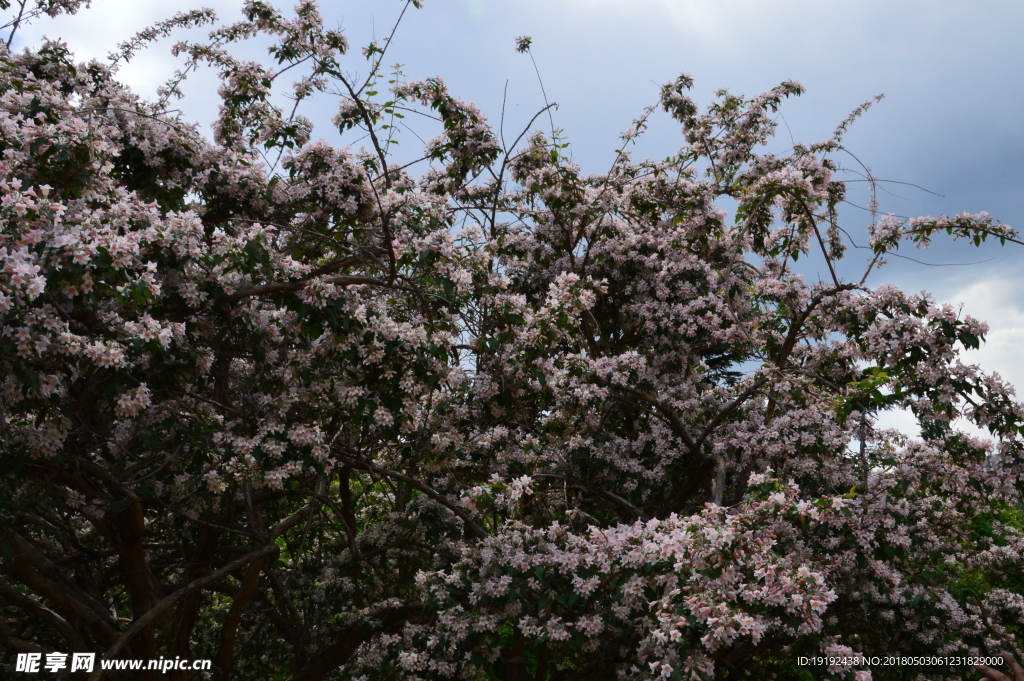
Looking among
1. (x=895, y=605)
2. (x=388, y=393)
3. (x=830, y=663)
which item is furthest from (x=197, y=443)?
(x=895, y=605)

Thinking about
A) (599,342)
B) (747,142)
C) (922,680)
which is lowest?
(922,680)

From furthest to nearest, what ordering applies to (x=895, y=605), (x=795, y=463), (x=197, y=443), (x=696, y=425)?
→ (x=696, y=425) → (x=895, y=605) → (x=795, y=463) → (x=197, y=443)

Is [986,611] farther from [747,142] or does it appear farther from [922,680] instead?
[747,142]

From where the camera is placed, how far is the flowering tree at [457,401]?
410cm

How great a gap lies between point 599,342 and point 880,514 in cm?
347

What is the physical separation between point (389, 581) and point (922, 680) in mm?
5223

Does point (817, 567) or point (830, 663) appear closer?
point (830, 663)

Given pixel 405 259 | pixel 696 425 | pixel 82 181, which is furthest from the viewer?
pixel 696 425

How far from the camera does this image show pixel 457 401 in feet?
19.2

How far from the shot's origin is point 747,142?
791cm

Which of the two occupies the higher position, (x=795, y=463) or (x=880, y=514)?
(x=795, y=463)

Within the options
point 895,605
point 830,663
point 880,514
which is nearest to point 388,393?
point 830,663

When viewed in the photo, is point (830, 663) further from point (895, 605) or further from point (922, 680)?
point (922, 680)

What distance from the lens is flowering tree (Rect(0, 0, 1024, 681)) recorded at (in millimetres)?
4098
